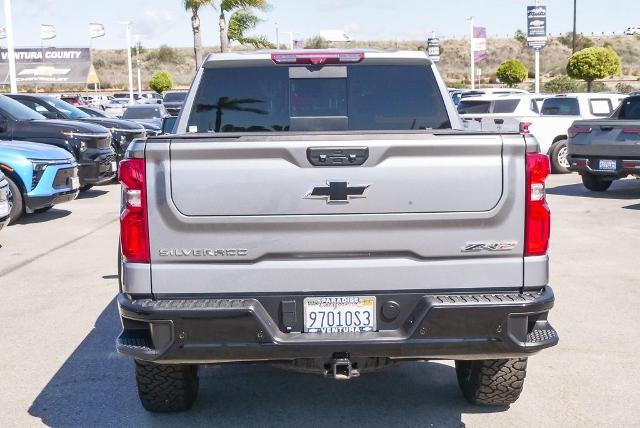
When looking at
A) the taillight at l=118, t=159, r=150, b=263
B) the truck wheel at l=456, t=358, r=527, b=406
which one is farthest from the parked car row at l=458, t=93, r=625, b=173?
the taillight at l=118, t=159, r=150, b=263

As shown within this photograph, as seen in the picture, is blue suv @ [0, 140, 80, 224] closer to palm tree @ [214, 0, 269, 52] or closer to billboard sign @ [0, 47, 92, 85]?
palm tree @ [214, 0, 269, 52]

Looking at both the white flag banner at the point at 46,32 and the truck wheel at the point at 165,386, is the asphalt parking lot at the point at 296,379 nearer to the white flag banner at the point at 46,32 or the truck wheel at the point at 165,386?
the truck wheel at the point at 165,386

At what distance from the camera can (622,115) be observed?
50.0ft

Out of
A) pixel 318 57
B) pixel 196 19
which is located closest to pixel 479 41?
pixel 196 19

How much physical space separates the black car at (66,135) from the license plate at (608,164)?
341 inches

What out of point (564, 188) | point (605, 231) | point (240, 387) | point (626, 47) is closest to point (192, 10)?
point (564, 188)

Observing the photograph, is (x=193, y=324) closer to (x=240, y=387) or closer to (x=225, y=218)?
(x=225, y=218)

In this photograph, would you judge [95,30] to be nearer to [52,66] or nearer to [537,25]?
[52,66]

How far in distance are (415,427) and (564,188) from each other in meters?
13.0

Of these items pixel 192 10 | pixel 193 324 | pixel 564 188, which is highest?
pixel 192 10

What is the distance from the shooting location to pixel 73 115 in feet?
57.5

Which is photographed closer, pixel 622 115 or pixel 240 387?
pixel 240 387

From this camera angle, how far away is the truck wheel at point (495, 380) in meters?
4.64

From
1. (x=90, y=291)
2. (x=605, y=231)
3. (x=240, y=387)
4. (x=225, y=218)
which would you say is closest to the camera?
(x=225, y=218)
